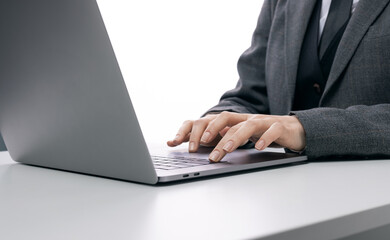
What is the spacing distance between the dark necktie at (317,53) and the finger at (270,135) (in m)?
0.48

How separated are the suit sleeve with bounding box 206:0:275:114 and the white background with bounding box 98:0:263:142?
1.53 metres

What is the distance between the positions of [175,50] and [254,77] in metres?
1.80

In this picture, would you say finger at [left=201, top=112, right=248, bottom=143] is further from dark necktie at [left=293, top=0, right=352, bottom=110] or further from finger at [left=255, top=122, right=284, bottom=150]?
dark necktie at [left=293, top=0, right=352, bottom=110]

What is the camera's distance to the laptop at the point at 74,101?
43cm

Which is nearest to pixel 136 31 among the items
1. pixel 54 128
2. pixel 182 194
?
pixel 54 128

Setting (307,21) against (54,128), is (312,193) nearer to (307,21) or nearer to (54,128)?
(54,128)

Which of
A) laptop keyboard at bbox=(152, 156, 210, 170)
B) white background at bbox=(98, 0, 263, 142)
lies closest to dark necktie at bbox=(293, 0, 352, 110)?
laptop keyboard at bbox=(152, 156, 210, 170)

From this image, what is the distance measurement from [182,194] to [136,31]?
255 cm

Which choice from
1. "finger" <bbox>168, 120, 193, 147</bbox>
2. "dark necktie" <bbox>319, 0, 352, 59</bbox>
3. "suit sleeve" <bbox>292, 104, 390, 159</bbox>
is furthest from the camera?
"dark necktie" <bbox>319, 0, 352, 59</bbox>

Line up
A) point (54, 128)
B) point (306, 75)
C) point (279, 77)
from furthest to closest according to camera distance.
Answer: point (279, 77) < point (306, 75) < point (54, 128)

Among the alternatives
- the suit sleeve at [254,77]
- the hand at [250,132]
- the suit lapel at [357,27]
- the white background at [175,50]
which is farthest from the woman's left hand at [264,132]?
the white background at [175,50]

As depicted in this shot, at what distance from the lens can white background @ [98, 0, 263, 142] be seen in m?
2.83

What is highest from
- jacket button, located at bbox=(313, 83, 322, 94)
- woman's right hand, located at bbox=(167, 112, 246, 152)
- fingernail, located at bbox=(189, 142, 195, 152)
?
woman's right hand, located at bbox=(167, 112, 246, 152)

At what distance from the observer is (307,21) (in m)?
1.15
